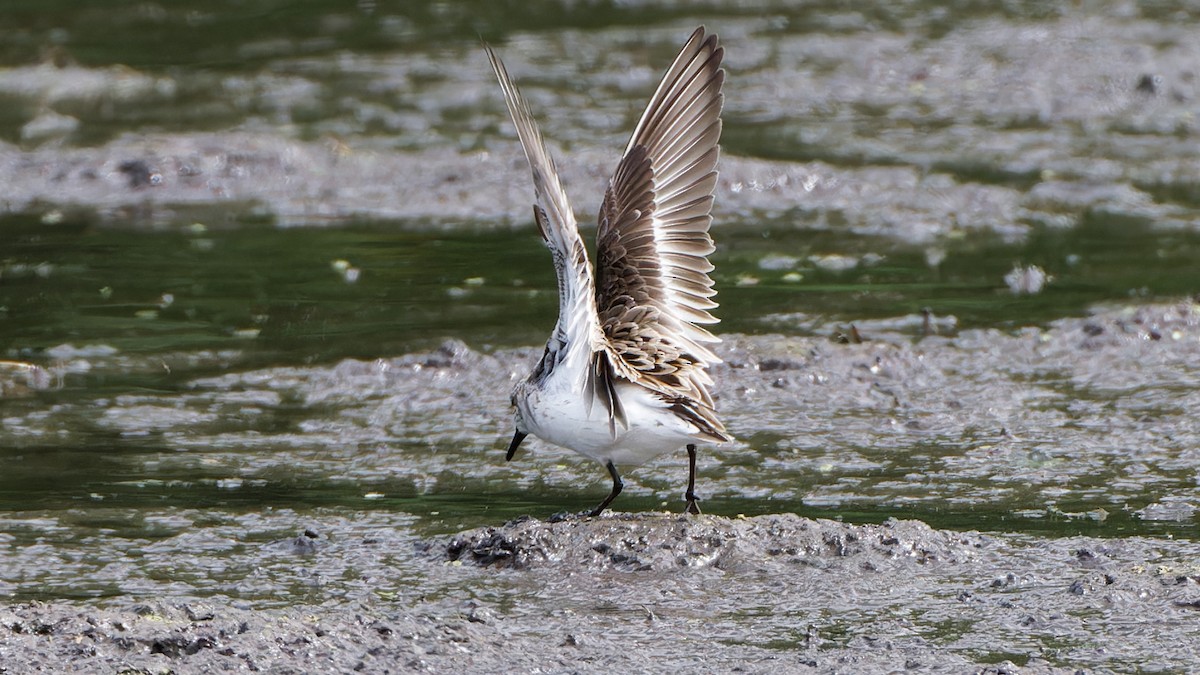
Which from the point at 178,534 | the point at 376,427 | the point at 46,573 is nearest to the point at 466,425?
the point at 376,427

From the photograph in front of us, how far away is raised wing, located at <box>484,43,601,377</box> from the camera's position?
16.4 feet

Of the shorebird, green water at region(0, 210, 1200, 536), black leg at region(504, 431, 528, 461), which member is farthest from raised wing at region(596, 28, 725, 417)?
green water at region(0, 210, 1200, 536)

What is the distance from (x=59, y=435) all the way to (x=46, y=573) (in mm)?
1569

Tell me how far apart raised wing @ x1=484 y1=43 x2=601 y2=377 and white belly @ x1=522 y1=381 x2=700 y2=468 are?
21 cm

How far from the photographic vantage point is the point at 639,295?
5.88 meters

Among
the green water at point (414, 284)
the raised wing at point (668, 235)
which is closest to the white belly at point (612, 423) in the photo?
the raised wing at point (668, 235)

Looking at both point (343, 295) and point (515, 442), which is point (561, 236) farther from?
point (343, 295)

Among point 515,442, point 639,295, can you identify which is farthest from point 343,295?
point 639,295

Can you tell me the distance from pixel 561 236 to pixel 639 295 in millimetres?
915

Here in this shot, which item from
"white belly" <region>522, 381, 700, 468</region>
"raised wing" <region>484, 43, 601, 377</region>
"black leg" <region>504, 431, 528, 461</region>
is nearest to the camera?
"raised wing" <region>484, 43, 601, 377</region>

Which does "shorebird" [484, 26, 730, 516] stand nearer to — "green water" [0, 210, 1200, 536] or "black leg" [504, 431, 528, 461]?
"black leg" [504, 431, 528, 461]

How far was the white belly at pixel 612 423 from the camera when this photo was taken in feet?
17.7

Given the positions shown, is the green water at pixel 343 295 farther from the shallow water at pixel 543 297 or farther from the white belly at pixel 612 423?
the white belly at pixel 612 423

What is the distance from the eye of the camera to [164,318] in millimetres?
8430
